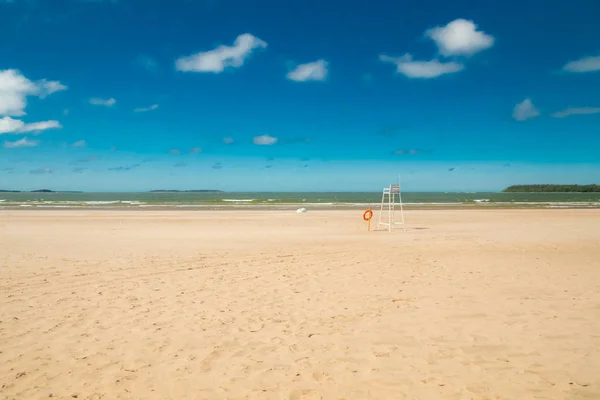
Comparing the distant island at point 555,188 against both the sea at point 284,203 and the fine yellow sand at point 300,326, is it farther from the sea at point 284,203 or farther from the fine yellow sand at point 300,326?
the fine yellow sand at point 300,326

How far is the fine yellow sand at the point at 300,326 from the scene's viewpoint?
4.39 metres

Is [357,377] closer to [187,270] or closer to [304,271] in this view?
[304,271]

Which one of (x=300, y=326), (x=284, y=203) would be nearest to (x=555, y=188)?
(x=284, y=203)

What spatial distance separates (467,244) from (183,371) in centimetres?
1287

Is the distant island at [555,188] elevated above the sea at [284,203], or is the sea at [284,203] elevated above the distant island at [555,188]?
the distant island at [555,188]

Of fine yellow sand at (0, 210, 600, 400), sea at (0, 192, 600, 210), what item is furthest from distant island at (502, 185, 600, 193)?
fine yellow sand at (0, 210, 600, 400)

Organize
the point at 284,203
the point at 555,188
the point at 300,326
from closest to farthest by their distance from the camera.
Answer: the point at 300,326 → the point at 284,203 → the point at 555,188

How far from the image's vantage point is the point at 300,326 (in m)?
6.16

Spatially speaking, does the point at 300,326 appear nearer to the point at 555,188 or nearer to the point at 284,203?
the point at 284,203

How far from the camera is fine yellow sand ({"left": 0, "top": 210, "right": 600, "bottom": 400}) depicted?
4387mm

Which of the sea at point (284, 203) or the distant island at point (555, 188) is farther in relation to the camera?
the distant island at point (555, 188)

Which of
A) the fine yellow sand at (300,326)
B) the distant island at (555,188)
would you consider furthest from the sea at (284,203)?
the distant island at (555,188)

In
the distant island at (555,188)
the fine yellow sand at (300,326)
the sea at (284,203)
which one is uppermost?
the distant island at (555,188)

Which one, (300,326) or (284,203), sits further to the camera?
(284,203)
